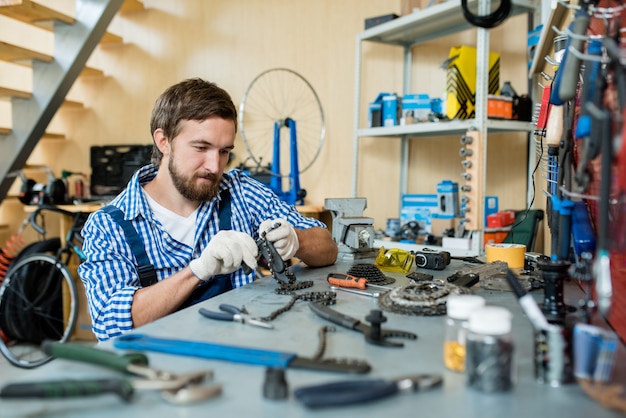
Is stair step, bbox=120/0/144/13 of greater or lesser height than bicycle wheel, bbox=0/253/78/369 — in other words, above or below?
above

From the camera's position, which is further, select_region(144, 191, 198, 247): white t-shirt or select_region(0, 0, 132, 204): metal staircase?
select_region(0, 0, 132, 204): metal staircase

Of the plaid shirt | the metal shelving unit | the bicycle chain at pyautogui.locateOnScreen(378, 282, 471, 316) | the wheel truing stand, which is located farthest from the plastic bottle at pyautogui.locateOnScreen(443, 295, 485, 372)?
the wheel truing stand

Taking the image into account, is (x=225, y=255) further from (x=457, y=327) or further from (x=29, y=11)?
(x=29, y=11)

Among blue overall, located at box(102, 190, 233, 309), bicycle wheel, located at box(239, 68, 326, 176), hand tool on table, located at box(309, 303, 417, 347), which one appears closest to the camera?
hand tool on table, located at box(309, 303, 417, 347)

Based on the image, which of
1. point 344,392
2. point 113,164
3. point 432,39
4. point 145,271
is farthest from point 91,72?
point 344,392

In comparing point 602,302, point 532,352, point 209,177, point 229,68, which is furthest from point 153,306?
point 229,68

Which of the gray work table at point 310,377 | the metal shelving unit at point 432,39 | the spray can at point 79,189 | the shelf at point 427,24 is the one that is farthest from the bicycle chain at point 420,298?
the spray can at point 79,189

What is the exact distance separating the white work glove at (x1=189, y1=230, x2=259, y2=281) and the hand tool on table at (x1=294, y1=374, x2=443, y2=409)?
0.62 m

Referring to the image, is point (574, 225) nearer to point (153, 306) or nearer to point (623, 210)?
point (623, 210)

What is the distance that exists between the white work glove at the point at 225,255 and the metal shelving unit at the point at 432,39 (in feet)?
4.48

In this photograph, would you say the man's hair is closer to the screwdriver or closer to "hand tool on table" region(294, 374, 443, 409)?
the screwdriver

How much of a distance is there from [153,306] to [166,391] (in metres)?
0.61

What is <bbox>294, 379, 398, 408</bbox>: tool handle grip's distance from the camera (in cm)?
60

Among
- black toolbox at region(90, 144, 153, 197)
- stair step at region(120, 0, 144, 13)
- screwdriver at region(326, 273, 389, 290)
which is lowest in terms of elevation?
screwdriver at region(326, 273, 389, 290)
